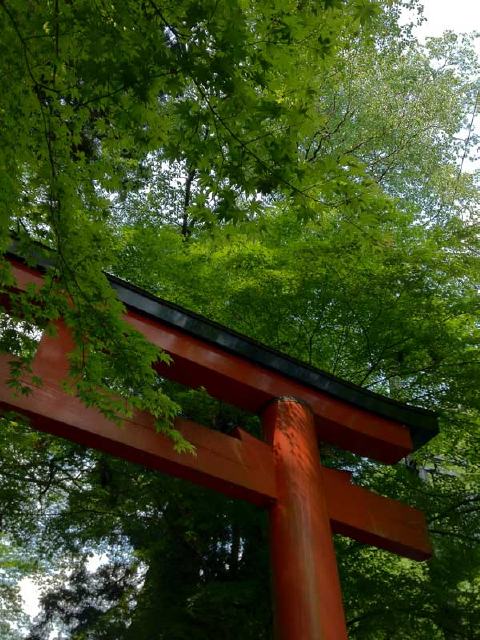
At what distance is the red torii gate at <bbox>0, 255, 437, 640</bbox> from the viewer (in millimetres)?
3299

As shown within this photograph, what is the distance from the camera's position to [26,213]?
2830 mm

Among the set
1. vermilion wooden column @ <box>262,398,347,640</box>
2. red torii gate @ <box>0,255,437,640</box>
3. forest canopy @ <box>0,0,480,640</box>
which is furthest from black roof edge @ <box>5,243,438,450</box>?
forest canopy @ <box>0,0,480,640</box>

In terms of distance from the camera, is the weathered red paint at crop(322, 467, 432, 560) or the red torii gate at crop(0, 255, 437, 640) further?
the weathered red paint at crop(322, 467, 432, 560)

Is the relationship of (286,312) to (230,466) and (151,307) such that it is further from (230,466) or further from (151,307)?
(230,466)

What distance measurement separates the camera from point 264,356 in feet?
14.0

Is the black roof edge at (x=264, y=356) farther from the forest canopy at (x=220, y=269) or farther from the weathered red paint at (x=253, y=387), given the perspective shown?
the forest canopy at (x=220, y=269)

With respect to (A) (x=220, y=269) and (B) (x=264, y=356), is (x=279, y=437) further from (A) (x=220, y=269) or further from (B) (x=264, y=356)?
(A) (x=220, y=269)

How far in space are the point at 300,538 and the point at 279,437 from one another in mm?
776

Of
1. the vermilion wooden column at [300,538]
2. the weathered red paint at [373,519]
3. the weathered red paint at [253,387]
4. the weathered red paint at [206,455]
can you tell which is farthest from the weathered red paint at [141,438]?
the weathered red paint at [373,519]

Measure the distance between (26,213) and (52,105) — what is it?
1.96 ft

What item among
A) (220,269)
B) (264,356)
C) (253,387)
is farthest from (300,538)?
(220,269)

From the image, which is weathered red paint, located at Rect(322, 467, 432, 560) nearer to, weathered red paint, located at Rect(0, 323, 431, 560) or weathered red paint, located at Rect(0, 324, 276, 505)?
weathered red paint, located at Rect(0, 323, 431, 560)

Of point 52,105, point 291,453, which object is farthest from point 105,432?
point 52,105

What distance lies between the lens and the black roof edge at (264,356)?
4074mm
